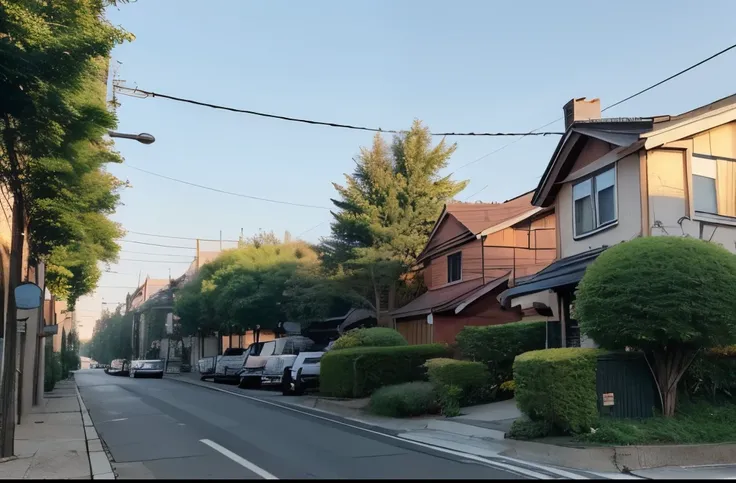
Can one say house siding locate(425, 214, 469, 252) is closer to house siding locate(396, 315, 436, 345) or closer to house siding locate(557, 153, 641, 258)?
house siding locate(396, 315, 436, 345)

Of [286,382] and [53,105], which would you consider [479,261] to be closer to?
[286,382]

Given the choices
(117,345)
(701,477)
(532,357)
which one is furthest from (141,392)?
(117,345)

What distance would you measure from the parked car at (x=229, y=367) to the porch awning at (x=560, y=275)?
797 inches

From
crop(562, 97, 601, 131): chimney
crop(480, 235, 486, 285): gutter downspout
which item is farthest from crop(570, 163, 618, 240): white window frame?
crop(480, 235, 486, 285): gutter downspout

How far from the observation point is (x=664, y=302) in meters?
11.0

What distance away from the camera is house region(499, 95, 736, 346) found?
15430mm

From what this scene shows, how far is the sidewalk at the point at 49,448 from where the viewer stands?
10.5m

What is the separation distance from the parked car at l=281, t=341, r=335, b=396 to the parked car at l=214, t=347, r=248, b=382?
31.4ft

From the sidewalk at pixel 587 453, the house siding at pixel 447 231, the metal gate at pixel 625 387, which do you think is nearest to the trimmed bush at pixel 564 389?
Result: the metal gate at pixel 625 387

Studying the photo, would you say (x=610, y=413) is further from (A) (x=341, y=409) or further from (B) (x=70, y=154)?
(B) (x=70, y=154)

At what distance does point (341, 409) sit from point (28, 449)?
342 inches

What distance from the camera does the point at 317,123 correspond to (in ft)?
58.1

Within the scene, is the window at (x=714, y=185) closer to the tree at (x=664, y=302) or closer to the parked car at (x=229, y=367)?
the tree at (x=664, y=302)

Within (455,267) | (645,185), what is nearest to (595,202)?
(645,185)
